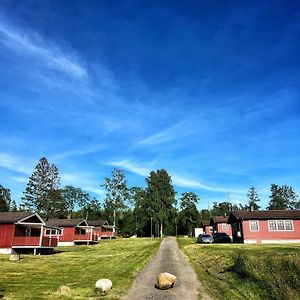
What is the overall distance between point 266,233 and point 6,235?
34.3 m

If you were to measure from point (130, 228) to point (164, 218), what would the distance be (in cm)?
1053

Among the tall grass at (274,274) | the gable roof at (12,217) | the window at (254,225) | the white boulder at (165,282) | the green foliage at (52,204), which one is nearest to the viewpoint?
the tall grass at (274,274)

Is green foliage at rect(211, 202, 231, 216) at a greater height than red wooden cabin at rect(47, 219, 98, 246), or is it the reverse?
green foliage at rect(211, 202, 231, 216)

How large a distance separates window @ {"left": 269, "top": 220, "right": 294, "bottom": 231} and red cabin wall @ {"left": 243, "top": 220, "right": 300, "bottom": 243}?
41 cm

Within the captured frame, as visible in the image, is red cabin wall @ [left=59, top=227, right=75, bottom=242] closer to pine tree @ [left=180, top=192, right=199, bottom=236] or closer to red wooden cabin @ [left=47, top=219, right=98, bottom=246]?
red wooden cabin @ [left=47, top=219, right=98, bottom=246]

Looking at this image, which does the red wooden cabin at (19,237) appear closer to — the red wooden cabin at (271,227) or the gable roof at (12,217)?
the gable roof at (12,217)

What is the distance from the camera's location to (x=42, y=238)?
3912cm

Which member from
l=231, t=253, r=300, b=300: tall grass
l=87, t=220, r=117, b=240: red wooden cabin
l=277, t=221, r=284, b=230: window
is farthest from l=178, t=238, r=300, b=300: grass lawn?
l=87, t=220, r=117, b=240: red wooden cabin

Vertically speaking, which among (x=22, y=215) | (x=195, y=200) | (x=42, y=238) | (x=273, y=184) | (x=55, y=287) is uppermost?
(x=273, y=184)

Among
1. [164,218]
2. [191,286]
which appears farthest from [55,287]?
[164,218]

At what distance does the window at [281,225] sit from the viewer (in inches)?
1881

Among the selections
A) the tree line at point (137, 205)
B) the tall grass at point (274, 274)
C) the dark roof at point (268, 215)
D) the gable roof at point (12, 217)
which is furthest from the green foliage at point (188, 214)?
the tall grass at point (274, 274)

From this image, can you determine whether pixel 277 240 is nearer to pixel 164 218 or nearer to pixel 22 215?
pixel 22 215

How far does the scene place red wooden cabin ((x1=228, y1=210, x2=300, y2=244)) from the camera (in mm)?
47438
